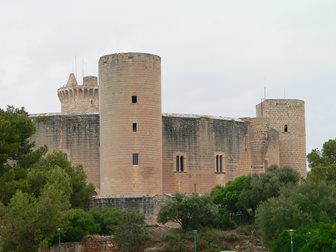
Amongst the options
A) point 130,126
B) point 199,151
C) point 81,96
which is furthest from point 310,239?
point 81,96

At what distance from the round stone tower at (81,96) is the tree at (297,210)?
1184 inches

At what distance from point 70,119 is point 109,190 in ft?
17.3

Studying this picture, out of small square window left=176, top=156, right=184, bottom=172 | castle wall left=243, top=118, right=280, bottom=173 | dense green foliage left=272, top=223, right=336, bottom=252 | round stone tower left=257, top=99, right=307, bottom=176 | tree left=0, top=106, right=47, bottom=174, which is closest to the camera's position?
dense green foliage left=272, top=223, right=336, bottom=252

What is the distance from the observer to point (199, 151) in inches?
2235

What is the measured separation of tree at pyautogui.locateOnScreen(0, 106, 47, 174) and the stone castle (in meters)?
6.61

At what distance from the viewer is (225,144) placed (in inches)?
2282

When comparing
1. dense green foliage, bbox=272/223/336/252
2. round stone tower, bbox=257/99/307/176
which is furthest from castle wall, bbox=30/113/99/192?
dense green foliage, bbox=272/223/336/252

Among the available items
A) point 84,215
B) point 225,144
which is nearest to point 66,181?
point 84,215

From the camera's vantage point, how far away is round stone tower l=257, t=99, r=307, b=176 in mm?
62375

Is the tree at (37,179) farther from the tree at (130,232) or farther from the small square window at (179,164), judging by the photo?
the small square window at (179,164)

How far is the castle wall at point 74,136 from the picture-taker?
181ft

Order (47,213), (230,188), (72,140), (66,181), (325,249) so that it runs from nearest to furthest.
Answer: (325,249) < (47,213) < (66,181) < (230,188) < (72,140)

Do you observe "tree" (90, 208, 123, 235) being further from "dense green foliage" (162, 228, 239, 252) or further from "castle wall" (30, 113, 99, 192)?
"castle wall" (30, 113, 99, 192)

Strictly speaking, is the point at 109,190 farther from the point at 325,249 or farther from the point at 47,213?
the point at 325,249
